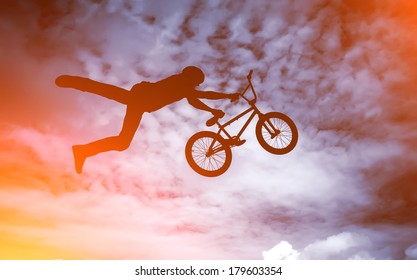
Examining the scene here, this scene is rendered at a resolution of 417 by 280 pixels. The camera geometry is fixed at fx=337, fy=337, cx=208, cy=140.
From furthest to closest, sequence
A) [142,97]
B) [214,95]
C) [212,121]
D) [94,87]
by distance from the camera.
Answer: [212,121] < [214,95] < [142,97] < [94,87]

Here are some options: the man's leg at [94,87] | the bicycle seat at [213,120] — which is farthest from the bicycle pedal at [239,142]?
the man's leg at [94,87]

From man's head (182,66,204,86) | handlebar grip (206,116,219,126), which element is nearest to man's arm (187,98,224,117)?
handlebar grip (206,116,219,126)

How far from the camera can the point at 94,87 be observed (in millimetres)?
6910

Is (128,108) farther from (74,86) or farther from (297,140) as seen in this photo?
(297,140)

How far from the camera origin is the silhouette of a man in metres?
7.18

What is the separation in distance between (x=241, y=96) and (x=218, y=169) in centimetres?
174

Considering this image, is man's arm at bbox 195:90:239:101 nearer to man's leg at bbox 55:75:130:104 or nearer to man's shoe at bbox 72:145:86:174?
man's leg at bbox 55:75:130:104

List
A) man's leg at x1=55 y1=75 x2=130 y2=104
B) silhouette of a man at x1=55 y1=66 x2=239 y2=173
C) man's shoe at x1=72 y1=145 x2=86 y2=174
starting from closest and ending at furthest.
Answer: man's leg at x1=55 y1=75 x2=130 y2=104, silhouette of a man at x1=55 y1=66 x2=239 y2=173, man's shoe at x1=72 y1=145 x2=86 y2=174

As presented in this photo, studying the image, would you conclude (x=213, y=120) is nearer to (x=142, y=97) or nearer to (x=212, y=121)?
(x=212, y=121)

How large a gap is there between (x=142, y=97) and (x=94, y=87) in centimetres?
99

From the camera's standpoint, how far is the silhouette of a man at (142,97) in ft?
23.6

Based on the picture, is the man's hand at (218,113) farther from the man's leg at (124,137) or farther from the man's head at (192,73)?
the man's leg at (124,137)

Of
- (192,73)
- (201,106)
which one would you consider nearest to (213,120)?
(201,106)
